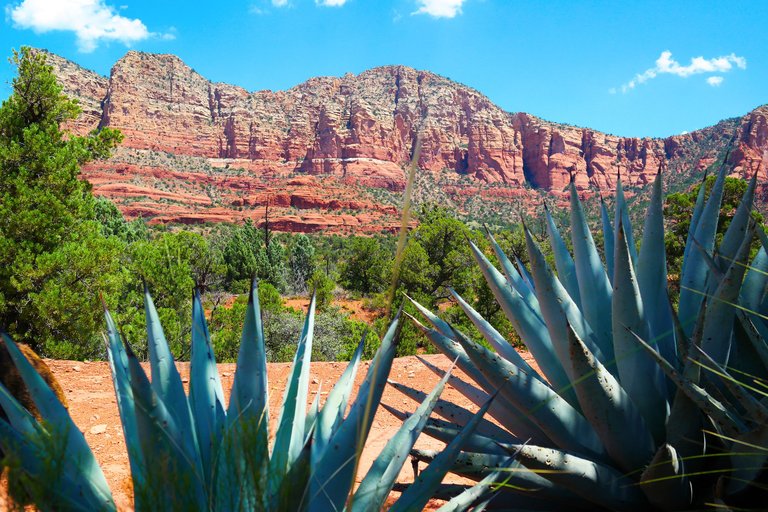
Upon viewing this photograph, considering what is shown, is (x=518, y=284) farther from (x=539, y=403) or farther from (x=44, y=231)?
(x=44, y=231)

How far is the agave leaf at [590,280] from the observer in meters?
1.90

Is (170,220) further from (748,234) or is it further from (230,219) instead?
(748,234)

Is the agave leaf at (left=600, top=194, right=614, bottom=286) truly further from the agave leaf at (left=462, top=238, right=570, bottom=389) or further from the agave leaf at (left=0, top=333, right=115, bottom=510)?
the agave leaf at (left=0, top=333, right=115, bottom=510)

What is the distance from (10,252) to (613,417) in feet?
27.7

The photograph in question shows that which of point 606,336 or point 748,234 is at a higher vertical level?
point 748,234

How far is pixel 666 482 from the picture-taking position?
1306 mm

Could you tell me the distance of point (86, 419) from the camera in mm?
4309

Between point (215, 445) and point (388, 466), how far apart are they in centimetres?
44

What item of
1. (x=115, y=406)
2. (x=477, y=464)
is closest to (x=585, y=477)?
(x=477, y=464)

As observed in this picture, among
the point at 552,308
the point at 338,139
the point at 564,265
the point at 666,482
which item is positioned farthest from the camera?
the point at 338,139

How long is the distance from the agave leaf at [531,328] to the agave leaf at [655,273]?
13.8 inches

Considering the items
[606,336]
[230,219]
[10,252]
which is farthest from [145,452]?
[230,219]

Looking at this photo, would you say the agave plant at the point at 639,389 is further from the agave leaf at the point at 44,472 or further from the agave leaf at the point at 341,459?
the agave leaf at the point at 44,472

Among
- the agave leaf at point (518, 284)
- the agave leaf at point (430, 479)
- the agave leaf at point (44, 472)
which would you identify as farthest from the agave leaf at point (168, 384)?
the agave leaf at point (518, 284)
